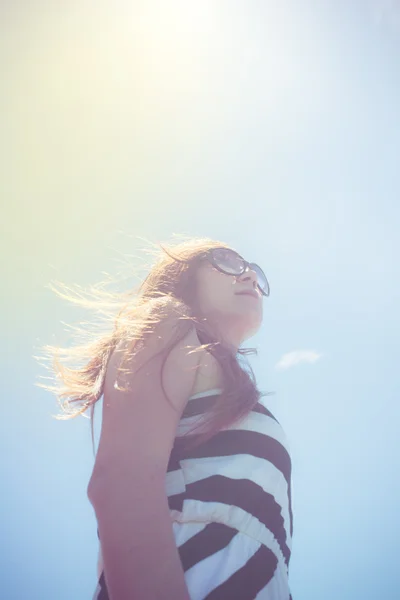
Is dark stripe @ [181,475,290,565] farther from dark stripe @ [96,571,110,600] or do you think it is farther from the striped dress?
dark stripe @ [96,571,110,600]

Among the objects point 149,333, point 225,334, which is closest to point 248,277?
point 225,334

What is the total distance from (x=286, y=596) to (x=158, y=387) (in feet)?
3.27

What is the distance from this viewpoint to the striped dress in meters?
1.27

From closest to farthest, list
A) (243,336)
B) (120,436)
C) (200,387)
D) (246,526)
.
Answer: (120,436)
(246,526)
(200,387)
(243,336)

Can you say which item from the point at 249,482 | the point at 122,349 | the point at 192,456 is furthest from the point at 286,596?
the point at 122,349

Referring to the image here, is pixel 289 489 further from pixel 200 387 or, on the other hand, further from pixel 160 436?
pixel 160 436

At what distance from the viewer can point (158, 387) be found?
1393 mm

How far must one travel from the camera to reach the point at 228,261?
2.65 meters

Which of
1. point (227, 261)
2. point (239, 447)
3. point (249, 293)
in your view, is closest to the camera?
point (239, 447)

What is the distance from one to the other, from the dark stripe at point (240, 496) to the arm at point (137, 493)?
8.7 inches

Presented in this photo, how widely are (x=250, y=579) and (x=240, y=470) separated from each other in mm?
362

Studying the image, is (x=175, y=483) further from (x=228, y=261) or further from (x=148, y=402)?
(x=228, y=261)

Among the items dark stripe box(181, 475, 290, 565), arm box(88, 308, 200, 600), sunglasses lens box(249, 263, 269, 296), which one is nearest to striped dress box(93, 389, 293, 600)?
dark stripe box(181, 475, 290, 565)

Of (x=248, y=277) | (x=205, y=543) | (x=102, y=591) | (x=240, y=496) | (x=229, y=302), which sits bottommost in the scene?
(x=102, y=591)
